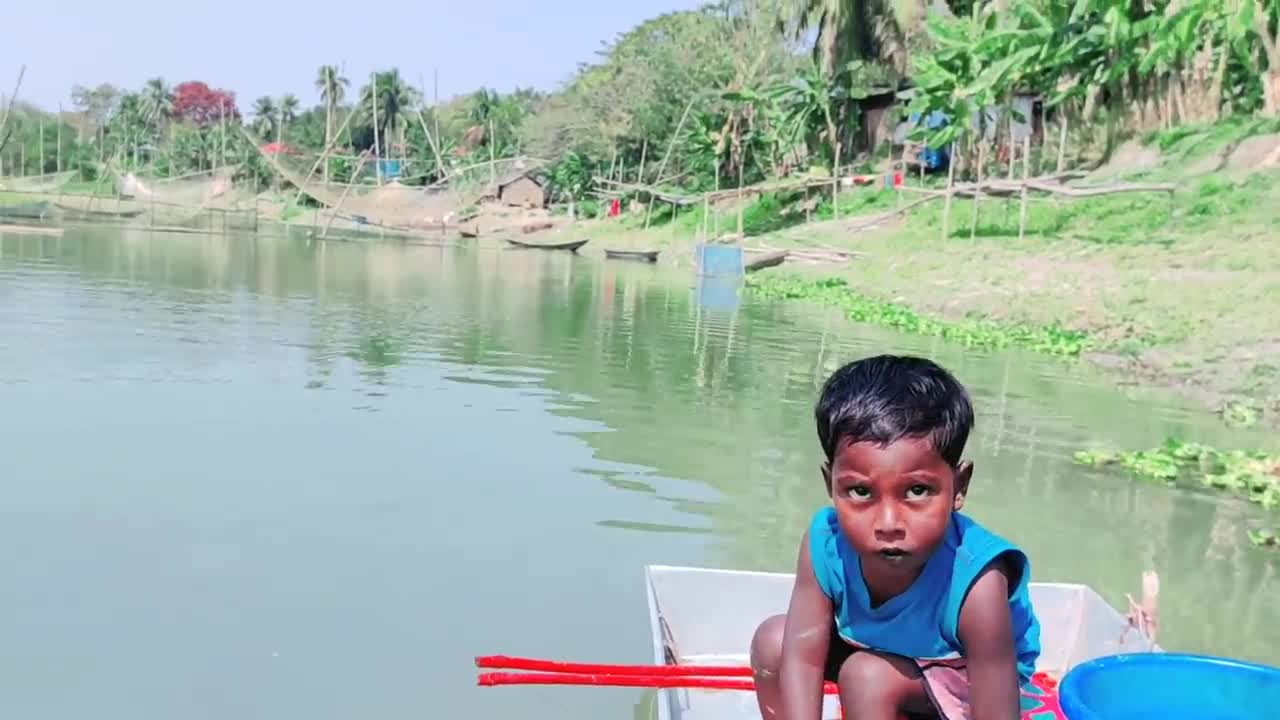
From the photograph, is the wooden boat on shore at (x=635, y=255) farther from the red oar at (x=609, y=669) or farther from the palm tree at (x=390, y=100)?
the palm tree at (x=390, y=100)

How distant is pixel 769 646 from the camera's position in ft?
8.45

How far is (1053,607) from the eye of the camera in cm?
411

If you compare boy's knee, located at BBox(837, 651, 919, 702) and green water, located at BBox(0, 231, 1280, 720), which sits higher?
boy's knee, located at BBox(837, 651, 919, 702)

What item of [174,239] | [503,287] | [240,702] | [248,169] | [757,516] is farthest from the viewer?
[248,169]

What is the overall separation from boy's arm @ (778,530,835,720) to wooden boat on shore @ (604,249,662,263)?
2860 cm

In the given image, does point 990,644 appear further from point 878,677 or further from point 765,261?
point 765,261

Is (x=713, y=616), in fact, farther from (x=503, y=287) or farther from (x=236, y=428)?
(x=503, y=287)

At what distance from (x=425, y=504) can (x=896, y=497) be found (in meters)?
4.33

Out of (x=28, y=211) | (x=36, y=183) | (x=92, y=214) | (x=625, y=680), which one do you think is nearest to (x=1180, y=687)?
(x=625, y=680)

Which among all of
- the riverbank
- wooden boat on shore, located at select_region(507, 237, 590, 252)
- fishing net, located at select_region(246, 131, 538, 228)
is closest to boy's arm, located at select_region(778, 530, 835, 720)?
the riverbank

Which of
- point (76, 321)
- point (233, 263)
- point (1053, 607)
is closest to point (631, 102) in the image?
point (233, 263)

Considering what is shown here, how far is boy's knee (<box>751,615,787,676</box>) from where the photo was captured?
2.56m

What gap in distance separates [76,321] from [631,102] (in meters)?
29.0

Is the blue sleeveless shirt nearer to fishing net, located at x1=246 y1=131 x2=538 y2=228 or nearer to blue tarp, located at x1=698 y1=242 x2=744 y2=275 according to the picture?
blue tarp, located at x1=698 y1=242 x2=744 y2=275
